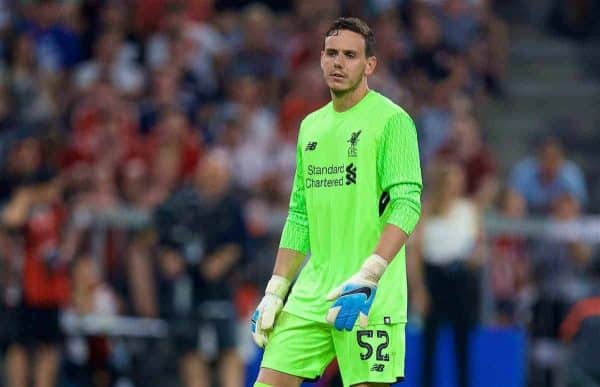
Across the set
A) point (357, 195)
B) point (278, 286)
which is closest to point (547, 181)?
point (278, 286)

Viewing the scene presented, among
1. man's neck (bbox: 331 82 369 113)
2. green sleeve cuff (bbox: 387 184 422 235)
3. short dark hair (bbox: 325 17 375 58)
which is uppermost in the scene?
short dark hair (bbox: 325 17 375 58)

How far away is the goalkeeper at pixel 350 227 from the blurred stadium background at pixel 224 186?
447 cm

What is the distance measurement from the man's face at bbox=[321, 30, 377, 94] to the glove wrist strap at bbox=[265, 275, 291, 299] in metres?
0.97

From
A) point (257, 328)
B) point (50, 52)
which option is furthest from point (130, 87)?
point (257, 328)

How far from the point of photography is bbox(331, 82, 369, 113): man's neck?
741cm

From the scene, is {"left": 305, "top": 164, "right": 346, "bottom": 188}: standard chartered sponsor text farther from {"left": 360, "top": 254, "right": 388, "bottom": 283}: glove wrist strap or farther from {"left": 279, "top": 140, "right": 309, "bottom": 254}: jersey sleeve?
{"left": 360, "top": 254, "right": 388, "bottom": 283}: glove wrist strap

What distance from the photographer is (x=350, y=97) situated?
7422 millimetres

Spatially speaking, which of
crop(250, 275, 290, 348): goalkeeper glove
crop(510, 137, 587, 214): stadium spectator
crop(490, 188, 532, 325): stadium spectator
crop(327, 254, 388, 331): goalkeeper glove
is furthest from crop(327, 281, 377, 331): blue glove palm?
crop(510, 137, 587, 214): stadium spectator

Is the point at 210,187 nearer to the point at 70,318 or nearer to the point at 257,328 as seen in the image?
the point at 70,318

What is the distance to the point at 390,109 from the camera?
731cm

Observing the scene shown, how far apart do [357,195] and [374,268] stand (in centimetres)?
45

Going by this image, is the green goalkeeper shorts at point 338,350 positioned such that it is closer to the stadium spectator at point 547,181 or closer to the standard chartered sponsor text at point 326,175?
the standard chartered sponsor text at point 326,175

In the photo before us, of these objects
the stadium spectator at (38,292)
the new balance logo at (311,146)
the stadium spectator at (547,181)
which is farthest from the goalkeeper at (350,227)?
the stadium spectator at (547,181)

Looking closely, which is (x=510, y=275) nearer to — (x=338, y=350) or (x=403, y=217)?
(x=338, y=350)
